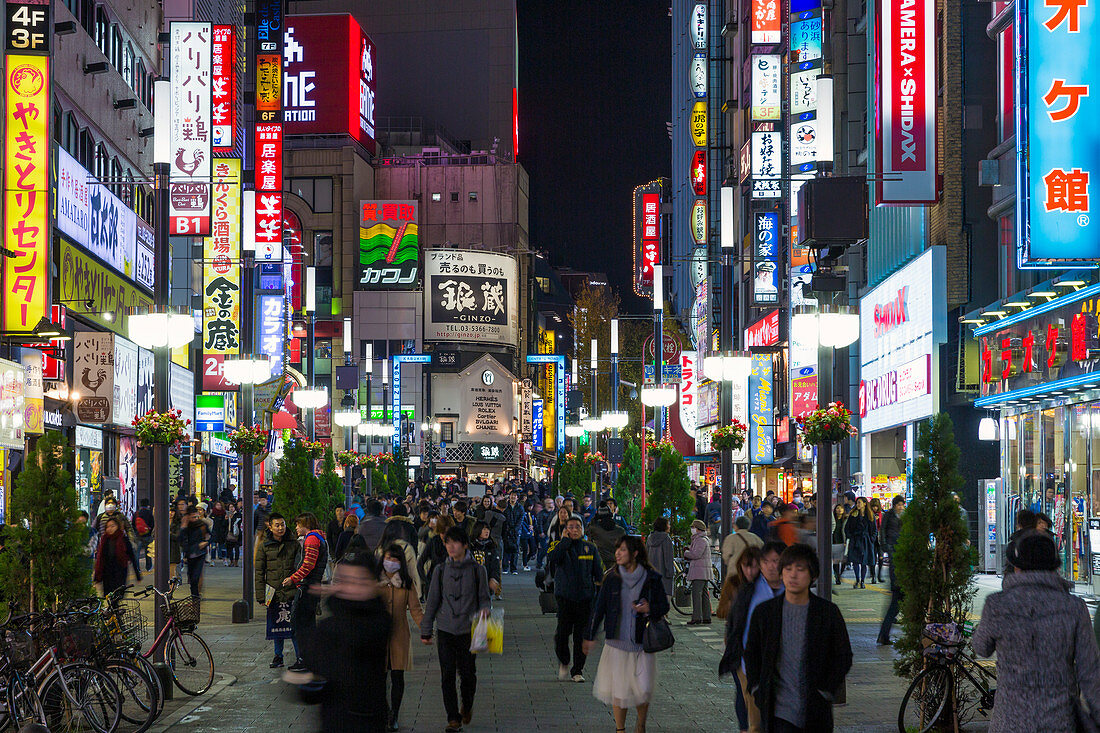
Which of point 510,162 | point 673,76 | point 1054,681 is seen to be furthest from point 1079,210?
point 510,162

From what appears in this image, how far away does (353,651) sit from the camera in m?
7.41

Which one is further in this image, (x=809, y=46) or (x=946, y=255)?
(x=809, y=46)

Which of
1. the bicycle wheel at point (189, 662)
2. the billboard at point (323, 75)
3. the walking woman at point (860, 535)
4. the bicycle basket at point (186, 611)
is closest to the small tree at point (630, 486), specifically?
the walking woman at point (860, 535)

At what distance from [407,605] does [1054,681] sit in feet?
22.7

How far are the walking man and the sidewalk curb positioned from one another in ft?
11.7

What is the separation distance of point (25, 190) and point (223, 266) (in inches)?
522

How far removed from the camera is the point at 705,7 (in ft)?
197

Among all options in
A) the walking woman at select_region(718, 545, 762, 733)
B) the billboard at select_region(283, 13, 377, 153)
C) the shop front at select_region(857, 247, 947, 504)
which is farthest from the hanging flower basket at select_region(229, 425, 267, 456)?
the billboard at select_region(283, 13, 377, 153)

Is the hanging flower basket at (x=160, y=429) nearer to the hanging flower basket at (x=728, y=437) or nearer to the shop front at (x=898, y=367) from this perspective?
the hanging flower basket at (x=728, y=437)

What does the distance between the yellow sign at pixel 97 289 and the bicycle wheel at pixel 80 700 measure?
59.0 feet

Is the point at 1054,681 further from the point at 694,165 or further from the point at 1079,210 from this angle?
the point at 694,165

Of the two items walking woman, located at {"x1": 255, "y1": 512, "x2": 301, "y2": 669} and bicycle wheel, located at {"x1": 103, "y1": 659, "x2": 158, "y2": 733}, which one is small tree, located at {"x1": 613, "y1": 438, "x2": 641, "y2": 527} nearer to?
walking woman, located at {"x1": 255, "y1": 512, "x2": 301, "y2": 669}

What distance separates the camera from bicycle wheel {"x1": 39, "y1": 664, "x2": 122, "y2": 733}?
34.1ft

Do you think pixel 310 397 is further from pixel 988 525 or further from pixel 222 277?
pixel 988 525
